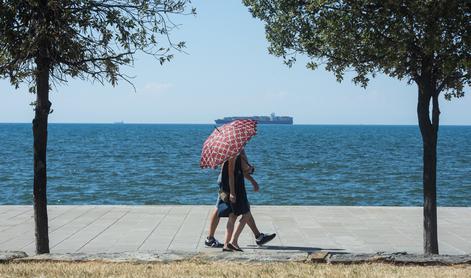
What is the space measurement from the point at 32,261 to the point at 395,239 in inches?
209

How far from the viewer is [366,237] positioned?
33.4 ft

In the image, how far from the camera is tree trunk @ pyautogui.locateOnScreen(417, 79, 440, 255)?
8.27m

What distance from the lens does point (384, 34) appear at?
24.8 feet

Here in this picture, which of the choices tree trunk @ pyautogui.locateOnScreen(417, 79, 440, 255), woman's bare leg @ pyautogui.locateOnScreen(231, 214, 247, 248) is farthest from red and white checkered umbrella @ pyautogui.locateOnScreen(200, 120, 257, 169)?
tree trunk @ pyautogui.locateOnScreen(417, 79, 440, 255)

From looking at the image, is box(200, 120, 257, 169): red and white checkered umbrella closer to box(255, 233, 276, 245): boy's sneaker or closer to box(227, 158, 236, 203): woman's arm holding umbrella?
box(227, 158, 236, 203): woman's arm holding umbrella

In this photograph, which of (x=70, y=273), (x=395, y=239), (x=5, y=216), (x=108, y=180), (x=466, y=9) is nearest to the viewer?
(x=70, y=273)

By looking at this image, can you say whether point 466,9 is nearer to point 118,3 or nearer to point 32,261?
point 118,3

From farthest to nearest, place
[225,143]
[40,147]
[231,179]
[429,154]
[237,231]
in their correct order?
[237,231]
[231,179]
[225,143]
[429,154]
[40,147]

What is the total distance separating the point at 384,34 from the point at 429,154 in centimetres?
169

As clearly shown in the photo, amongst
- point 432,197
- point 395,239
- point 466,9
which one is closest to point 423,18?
point 466,9

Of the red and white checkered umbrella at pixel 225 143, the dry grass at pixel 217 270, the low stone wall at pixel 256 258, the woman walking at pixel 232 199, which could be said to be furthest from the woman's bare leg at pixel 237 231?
the dry grass at pixel 217 270

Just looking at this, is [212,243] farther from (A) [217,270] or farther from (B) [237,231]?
(A) [217,270]

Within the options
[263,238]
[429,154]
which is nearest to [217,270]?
[263,238]

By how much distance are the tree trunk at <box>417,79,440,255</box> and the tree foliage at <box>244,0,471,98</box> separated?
23cm
